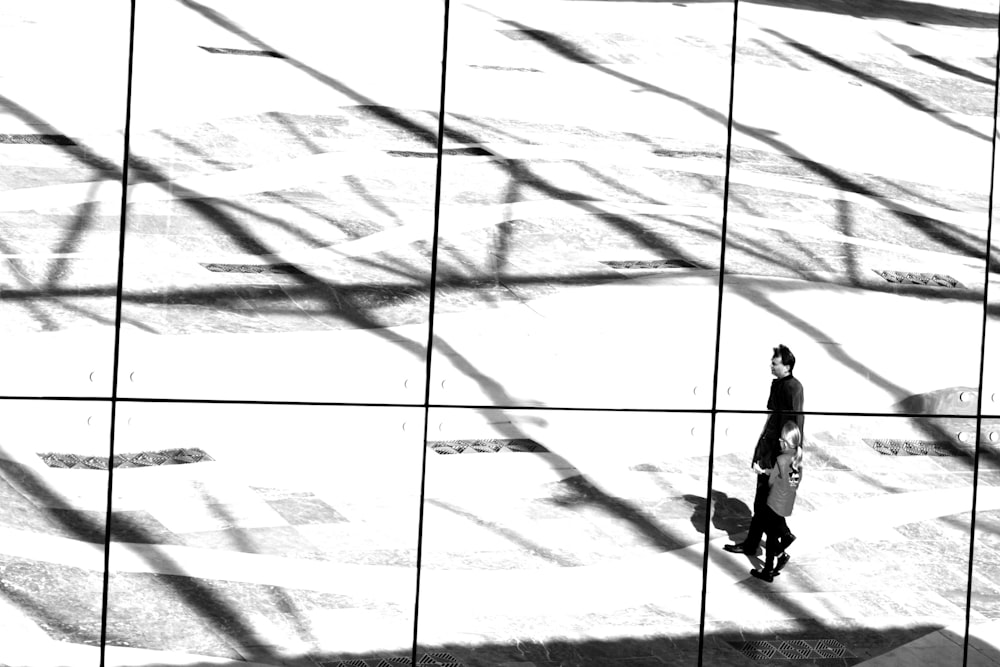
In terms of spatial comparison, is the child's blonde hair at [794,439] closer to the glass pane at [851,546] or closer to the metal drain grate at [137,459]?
the glass pane at [851,546]

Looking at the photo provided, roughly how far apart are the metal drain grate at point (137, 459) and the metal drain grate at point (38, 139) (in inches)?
79.7

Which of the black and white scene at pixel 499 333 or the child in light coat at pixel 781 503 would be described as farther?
the child in light coat at pixel 781 503

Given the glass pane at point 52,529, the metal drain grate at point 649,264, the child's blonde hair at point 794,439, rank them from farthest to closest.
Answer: the child's blonde hair at point 794,439
the metal drain grate at point 649,264
the glass pane at point 52,529

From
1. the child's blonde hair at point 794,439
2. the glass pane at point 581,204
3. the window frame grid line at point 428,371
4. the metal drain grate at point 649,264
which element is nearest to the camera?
the window frame grid line at point 428,371

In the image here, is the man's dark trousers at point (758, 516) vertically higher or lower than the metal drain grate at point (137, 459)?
lower

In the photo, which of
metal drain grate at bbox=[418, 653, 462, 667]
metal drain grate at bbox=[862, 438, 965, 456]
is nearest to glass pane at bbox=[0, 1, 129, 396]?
metal drain grate at bbox=[418, 653, 462, 667]

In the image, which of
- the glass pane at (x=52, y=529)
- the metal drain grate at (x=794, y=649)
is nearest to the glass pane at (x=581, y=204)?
the metal drain grate at (x=794, y=649)

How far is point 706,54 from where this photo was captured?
907 centimetres

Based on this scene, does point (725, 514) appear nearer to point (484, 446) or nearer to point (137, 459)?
point (484, 446)

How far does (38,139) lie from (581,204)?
3.64 m

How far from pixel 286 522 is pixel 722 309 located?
3360 mm

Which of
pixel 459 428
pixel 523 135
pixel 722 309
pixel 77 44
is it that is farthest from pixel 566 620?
pixel 77 44

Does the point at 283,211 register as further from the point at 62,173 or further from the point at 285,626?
the point at 285,626

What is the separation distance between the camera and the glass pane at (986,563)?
940 centimetres
